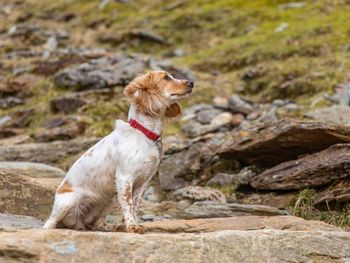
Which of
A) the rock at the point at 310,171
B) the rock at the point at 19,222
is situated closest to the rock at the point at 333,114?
the rock at the point at 310,171

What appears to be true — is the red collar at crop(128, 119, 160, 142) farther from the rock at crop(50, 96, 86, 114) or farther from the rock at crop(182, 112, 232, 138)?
the rock at crop(50, 96, 86, 114)

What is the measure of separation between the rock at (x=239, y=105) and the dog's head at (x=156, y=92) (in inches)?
488

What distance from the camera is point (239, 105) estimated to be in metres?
20.0

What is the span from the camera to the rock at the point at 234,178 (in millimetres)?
12727

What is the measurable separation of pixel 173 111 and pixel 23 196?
11.9 feet

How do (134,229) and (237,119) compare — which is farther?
(237,119)

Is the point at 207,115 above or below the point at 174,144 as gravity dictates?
below

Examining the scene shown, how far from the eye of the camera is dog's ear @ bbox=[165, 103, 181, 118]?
24.6 ft

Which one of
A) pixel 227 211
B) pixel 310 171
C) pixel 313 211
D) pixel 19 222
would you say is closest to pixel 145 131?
pixel 19 222

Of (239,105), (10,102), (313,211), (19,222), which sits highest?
(19,222)

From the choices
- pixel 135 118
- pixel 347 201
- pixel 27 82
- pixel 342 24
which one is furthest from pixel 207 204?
pixel 342 24

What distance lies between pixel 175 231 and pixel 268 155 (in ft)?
17.2

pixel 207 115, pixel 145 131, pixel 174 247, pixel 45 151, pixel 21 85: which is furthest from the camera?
pixel 21 85

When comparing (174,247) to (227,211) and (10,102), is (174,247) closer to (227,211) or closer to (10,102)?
(227,211)
